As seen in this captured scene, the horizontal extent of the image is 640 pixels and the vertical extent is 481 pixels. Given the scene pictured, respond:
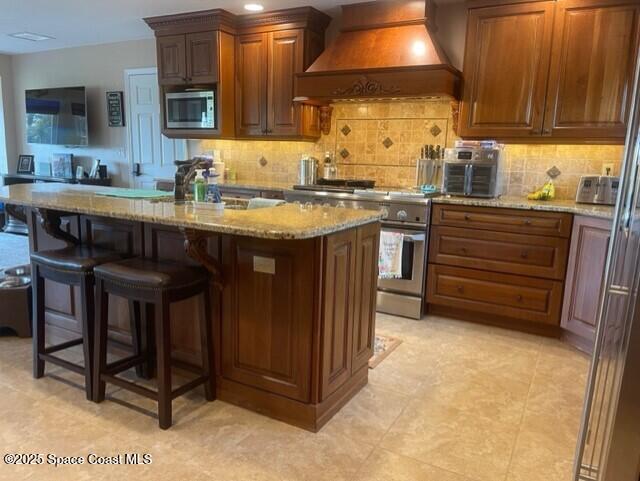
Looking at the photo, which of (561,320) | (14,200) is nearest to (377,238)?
(561,320)

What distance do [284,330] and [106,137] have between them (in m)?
4.84

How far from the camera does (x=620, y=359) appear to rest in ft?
3.79

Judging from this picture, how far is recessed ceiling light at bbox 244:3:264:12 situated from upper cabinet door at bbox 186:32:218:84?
0.38 meters

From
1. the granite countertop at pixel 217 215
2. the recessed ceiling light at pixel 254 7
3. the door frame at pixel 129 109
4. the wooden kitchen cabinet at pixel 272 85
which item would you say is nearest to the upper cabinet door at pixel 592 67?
the granite countertop at pixel 217 215

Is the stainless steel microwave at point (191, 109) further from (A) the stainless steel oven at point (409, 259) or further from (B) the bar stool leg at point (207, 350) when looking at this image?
(B) the bar stool leg at point (207, 350)

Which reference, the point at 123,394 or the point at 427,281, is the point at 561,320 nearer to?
the point at 427,281

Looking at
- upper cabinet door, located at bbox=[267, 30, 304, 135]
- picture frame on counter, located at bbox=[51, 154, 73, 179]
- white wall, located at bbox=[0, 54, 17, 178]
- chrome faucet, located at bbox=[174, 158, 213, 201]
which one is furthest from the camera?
white wall, located at bbox=[0, 54, 17, 178]

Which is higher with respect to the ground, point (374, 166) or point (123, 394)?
point (374, 166)

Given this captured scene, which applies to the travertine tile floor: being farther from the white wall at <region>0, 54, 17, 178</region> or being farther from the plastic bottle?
the white wall at <region>0, 54, 17, 178</region>

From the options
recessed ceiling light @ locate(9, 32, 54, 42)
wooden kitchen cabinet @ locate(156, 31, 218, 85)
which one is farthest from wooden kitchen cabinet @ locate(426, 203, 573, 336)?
recessed ceiling light @ locate(9, 32, 54, 42)

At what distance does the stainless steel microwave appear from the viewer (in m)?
4.45

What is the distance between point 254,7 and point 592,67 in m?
2.71

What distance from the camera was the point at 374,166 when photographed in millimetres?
4371

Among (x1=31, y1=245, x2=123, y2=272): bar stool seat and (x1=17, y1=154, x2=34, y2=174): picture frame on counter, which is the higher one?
(x1=17, y1=154, x2=34, y2=174): picture frame on counter
